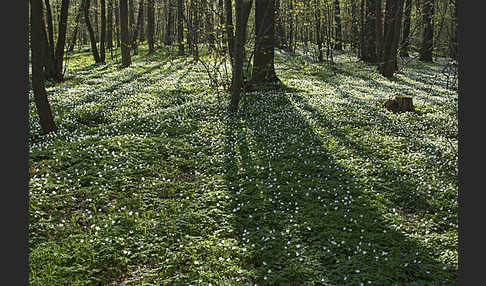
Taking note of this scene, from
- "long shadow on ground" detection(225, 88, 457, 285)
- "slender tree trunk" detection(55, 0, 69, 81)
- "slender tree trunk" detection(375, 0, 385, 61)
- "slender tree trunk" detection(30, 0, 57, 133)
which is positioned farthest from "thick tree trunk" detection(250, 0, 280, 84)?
"slender tree trunk" detection(375, 0, 385, 61)

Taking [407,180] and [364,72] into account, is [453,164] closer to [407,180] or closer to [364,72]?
[407,180]

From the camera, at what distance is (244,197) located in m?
8.33

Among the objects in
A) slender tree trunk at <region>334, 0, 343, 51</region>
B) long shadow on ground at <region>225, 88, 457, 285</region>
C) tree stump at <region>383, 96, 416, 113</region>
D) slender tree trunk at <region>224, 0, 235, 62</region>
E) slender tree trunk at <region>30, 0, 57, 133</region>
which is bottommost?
long shadow on ground at <region>225, 88, 457, 285</region>

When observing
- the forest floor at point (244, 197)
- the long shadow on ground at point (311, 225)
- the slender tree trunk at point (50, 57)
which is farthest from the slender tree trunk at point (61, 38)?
the long shadow on ground at point (311, 225)

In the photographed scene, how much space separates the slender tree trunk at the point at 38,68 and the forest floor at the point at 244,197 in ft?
1.87

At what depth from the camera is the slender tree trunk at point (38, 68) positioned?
33.0ft

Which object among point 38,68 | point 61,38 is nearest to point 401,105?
point 38,68

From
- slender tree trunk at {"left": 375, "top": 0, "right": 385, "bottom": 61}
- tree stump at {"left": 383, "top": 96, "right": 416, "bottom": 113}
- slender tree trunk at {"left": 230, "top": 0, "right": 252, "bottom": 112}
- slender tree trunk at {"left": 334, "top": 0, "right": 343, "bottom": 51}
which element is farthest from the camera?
slender tree trunk at {"left": 334, "top": 0, "right": 343, "bottom": 51}

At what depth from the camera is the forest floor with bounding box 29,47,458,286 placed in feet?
19.3

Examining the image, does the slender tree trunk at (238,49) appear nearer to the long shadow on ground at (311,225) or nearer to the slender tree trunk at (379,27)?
the long shadow on ground at (311,225)

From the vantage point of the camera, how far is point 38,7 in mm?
10117

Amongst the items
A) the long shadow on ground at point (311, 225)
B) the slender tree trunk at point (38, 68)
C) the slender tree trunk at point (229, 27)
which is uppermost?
the slender tree trunk at point (229, 27)

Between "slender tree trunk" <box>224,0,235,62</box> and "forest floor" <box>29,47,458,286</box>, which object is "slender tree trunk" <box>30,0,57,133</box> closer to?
"forest floor" <box>29,47,458,286</box>

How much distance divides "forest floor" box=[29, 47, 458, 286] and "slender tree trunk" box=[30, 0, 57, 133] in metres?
0.57
